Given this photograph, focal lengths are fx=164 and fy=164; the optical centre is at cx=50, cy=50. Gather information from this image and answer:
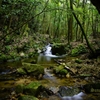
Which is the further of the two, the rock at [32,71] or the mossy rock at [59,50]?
the mossy rock at [59,50]

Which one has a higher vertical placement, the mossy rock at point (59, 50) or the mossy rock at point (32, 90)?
the mossy rock at point (59, 50)

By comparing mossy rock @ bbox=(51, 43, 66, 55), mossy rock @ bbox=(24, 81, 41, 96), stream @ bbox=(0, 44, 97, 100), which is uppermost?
mossy rock @ bbox=(51, 43, 66, 55)

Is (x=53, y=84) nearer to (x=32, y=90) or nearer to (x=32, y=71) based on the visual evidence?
(x=32, y=71)

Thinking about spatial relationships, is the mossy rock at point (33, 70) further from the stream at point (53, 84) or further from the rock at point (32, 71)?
the stream at point (53, 84)

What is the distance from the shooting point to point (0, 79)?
959cm

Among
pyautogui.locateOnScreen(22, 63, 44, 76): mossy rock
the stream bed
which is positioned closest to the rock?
pyautogui.locateOnScreen(22, 63, 44, 76): mossy rock

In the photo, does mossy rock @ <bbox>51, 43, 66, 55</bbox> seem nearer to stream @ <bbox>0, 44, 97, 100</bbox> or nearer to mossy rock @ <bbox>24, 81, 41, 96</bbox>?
stream @ <bbox>0, 44, 97, 100</bbox>

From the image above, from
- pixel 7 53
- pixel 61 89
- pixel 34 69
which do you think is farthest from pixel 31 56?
pixel 61 89

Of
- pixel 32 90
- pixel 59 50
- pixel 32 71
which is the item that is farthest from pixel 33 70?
pixel 59 50

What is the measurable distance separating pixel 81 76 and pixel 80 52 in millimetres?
8820

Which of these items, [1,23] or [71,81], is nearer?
[71,81]

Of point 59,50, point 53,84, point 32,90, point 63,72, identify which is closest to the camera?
point 32,90

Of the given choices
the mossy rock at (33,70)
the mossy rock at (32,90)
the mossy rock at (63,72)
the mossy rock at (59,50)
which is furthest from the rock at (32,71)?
the mossy rock at (59,50)

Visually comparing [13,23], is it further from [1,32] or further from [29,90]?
[29,90]
